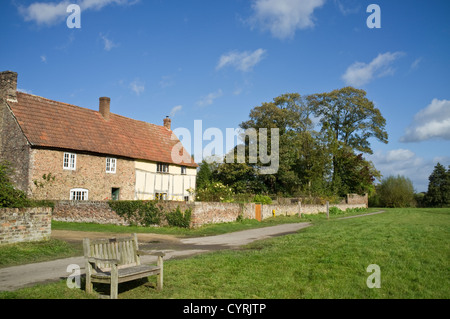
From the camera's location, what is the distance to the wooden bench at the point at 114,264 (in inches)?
261

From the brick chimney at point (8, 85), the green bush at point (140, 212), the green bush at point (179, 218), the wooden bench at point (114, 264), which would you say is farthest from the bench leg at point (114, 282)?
the brick chimney at point (8, 85)

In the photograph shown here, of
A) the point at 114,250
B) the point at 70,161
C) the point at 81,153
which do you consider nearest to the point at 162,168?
the point at 81,153

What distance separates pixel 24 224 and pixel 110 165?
17886 mm

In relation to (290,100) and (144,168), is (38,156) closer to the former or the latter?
(144,168)

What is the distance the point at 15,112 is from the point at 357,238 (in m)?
25.0

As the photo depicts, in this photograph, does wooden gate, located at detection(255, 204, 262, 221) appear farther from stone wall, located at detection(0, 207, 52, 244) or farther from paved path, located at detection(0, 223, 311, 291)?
stone wall, located at detection(0, 207, 52, 244)

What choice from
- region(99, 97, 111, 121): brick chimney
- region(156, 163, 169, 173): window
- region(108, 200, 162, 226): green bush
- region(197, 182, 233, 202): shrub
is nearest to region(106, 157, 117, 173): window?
region(156, 163, 169, 173): window

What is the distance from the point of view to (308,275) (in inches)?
316

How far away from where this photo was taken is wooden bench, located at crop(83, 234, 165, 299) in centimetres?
664

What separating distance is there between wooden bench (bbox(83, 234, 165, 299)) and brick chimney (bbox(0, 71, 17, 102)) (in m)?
24.3

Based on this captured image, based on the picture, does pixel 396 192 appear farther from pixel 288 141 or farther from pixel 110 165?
pixel 110 165

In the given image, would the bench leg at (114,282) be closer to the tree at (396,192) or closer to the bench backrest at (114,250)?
the bench backrest at (114,250)

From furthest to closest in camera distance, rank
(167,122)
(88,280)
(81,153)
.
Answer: (167,122) → (81,153) → (88,280)
